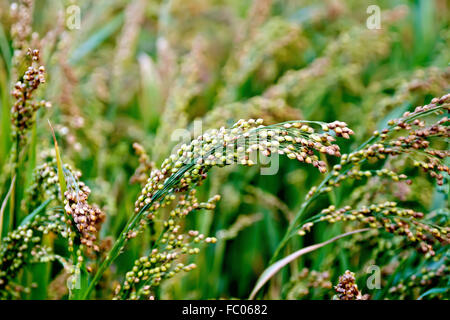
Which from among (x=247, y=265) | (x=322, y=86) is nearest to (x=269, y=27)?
(x=322, y=86)

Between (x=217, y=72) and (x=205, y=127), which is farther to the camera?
(x=217, y=72)

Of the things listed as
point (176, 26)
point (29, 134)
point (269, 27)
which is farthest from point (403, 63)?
point (29, 134)

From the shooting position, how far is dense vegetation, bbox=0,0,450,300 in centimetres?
70

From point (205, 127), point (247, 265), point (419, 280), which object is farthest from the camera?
point (247, 265)

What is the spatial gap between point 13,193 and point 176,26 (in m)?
1.25

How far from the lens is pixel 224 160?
0.63 meters

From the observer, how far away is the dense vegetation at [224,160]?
27.5 inches

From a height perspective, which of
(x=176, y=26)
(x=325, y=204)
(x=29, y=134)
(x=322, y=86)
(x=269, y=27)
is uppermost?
(x=176, y=26)

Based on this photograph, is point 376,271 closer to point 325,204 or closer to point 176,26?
point 325,204

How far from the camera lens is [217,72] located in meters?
1.82
